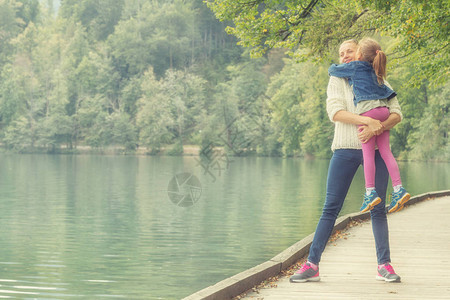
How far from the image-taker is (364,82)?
535cm

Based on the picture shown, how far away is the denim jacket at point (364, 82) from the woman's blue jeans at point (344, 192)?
428 millimetres

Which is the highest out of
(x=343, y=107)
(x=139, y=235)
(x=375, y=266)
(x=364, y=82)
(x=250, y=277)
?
(x=364, y=82)

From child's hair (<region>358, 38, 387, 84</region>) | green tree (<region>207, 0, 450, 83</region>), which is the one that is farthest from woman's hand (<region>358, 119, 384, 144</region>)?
green tree (<region>207, 0, 450, 83</region>)

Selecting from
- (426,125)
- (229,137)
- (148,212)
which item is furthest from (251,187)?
(229,137)

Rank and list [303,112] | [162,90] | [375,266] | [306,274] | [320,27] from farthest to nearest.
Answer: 1. [162,90]
2. [303,112]
3. [320,27]
4. [375,266]
5. [306,274]

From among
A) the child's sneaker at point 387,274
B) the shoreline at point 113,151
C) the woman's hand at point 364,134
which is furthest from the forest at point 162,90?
the woman's hand at point 364,134

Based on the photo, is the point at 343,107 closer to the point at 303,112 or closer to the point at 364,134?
the point at 364,134

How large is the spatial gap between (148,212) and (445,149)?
32248 millimetres

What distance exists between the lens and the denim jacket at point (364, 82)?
5.35 metres

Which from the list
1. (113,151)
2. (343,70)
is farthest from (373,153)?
(113,151)

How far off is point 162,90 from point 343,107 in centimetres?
7560

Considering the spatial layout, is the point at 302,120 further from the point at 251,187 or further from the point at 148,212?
the point at 148,212

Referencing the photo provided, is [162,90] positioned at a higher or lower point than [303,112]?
higher

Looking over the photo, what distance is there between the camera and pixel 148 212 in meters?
20.2
